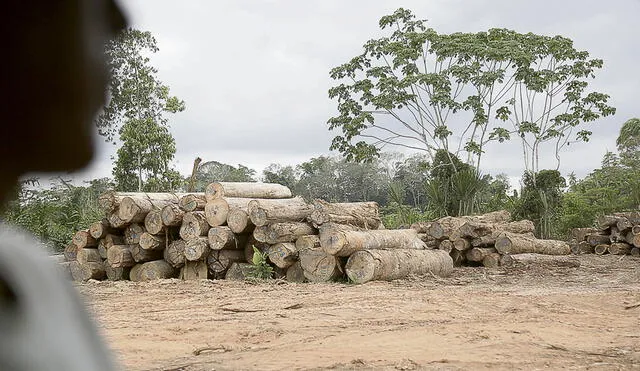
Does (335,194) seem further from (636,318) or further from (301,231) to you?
(636,318)

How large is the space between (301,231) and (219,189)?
1.59 metres

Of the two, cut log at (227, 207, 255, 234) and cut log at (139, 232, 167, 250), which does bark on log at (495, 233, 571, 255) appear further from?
cut log at (139, 232, 167, 250)

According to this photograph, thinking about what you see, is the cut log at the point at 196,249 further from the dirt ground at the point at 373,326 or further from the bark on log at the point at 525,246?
the bark on log at the point at 525,246

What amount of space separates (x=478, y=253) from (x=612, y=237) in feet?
19.0

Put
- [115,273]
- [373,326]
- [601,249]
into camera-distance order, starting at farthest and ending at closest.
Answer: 1. [601,249]
2. [115,273]
3. [373,326]

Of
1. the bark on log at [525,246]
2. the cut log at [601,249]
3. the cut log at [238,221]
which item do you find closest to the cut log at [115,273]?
the cut log at [238,221]

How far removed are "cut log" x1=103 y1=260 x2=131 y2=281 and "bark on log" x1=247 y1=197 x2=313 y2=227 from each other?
2497 mm

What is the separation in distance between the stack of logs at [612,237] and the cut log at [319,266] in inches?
386

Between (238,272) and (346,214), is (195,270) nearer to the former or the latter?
(238,272)

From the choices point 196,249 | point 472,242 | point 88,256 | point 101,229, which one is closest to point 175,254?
point 196,249

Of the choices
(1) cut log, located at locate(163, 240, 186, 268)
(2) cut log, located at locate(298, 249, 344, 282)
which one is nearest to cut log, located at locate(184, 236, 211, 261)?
(1) cut log, located at locate(163, 240, 186, 268)

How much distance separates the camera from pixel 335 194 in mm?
37062

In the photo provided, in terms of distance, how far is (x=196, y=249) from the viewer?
10.4 metres

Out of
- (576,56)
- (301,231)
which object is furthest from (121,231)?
(576,56)
